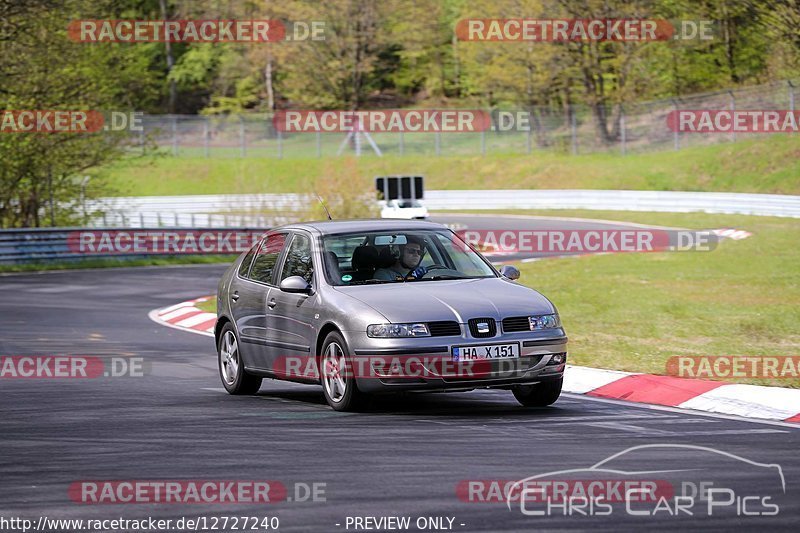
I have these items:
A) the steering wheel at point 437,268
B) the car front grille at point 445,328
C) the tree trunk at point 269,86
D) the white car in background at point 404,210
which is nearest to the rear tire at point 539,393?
the car front grille at point 445,328

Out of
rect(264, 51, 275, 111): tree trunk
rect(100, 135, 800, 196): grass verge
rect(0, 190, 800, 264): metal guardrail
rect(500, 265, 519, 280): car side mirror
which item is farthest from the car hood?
rect(264, 51, 275, 111): tree trunk

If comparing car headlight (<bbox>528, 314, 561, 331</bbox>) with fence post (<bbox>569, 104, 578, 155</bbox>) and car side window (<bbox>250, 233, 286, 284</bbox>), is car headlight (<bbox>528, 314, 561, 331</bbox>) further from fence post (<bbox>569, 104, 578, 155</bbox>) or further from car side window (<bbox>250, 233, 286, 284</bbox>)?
fence post (<bbox>569, 104, 578, 155</bbox>)

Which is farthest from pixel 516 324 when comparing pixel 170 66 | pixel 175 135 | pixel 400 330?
pixel 170 66

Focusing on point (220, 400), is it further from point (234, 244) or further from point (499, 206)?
point (499, 206)

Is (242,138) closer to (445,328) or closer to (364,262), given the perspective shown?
(364,262)

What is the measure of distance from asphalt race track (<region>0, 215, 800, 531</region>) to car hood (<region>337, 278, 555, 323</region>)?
0.76 meters

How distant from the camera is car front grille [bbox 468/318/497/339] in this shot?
1032 centimetres

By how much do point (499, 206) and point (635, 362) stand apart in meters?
46.7

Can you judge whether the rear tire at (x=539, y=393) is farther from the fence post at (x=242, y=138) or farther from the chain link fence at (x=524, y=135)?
the fence post at (x=242, y=138)

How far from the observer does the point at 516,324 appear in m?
10.5

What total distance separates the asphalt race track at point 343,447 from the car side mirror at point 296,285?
3.08 ft

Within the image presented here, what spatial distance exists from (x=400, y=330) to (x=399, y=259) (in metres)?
1.28

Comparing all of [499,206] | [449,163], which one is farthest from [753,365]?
[449,163]

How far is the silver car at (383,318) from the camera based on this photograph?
10289mm
